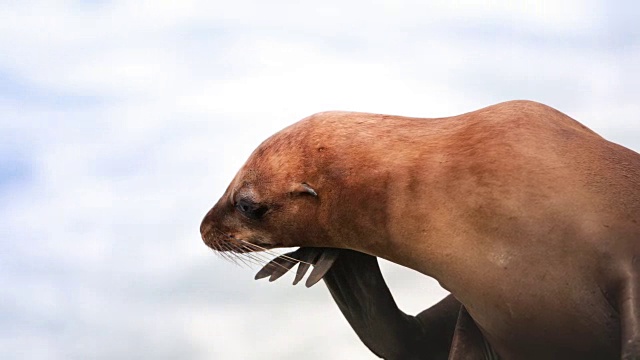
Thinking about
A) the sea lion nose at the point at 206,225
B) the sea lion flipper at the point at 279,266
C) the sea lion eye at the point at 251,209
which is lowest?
the sea lion flipper at the point at 279,266

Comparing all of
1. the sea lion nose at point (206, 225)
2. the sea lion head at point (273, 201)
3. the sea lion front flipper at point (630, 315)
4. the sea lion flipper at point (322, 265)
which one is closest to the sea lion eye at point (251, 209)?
the sea lion head at point (273, 201)

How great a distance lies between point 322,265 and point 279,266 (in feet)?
1.41

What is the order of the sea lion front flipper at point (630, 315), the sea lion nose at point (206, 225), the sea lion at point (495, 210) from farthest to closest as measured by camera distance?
the sea lion nose at point (206, 225)
the sea lion at point (495, 210)
the sea lion front flipper at point (630, 315)

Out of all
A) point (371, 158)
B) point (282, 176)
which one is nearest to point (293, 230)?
point (282, 176)

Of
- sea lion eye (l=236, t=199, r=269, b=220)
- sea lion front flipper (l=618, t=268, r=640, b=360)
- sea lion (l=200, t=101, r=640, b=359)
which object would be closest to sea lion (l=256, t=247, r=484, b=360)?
sea lion eye (l=236, t=199, r=269, b=220)

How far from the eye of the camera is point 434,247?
6297 millimetres

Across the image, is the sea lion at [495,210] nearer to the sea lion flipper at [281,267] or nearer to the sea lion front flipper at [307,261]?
the sea lion front flipper at [307,261]

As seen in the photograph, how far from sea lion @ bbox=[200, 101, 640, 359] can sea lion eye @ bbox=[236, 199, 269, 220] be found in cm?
3

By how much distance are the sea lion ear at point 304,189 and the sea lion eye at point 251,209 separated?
1.11ft

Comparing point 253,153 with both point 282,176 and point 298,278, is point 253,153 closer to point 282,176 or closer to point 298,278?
point 282,176

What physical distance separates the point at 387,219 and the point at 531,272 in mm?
995

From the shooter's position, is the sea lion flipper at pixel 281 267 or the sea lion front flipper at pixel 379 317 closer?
the sea lion flipper at pixel 281 267

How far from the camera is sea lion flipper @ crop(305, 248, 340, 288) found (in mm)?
7285

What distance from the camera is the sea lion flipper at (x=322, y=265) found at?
7.29 meters
